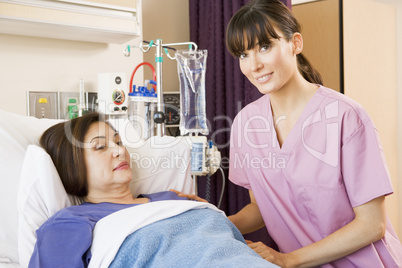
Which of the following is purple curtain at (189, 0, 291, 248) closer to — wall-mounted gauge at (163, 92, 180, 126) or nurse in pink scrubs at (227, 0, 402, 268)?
wall-mounted gauge at (163, 92, 180, 126)

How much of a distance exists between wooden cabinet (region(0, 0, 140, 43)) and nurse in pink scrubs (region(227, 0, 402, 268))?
3.57ft

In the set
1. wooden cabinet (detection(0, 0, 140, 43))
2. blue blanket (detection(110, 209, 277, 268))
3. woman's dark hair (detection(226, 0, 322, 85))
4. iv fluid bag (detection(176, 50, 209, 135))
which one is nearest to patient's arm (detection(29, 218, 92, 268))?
blue blanket (detection(110, 209, 277, 268))

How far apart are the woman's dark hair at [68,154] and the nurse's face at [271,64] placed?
0.60 meters

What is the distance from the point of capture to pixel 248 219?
1495 mm

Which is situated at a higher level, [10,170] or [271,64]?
[271,64]

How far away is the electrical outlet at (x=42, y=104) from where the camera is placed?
2293 millimetres

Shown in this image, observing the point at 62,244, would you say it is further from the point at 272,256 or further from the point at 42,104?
the point at 42,104

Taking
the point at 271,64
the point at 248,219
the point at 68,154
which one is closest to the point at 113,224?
the point at 68,154

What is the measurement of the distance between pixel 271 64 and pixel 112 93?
1.25 m

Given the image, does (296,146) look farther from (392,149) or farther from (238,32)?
(392,149)

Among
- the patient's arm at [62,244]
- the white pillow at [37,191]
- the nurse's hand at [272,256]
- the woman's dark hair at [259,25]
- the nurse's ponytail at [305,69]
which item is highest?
the woman's dark hair at [259,25]

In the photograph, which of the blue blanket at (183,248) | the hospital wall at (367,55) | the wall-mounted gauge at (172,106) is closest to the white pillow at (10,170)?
the blue blanket at (183,248)

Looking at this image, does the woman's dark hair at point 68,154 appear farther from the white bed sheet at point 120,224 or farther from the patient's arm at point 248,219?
the patient's arm at point 248,219

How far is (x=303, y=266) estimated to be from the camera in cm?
121
